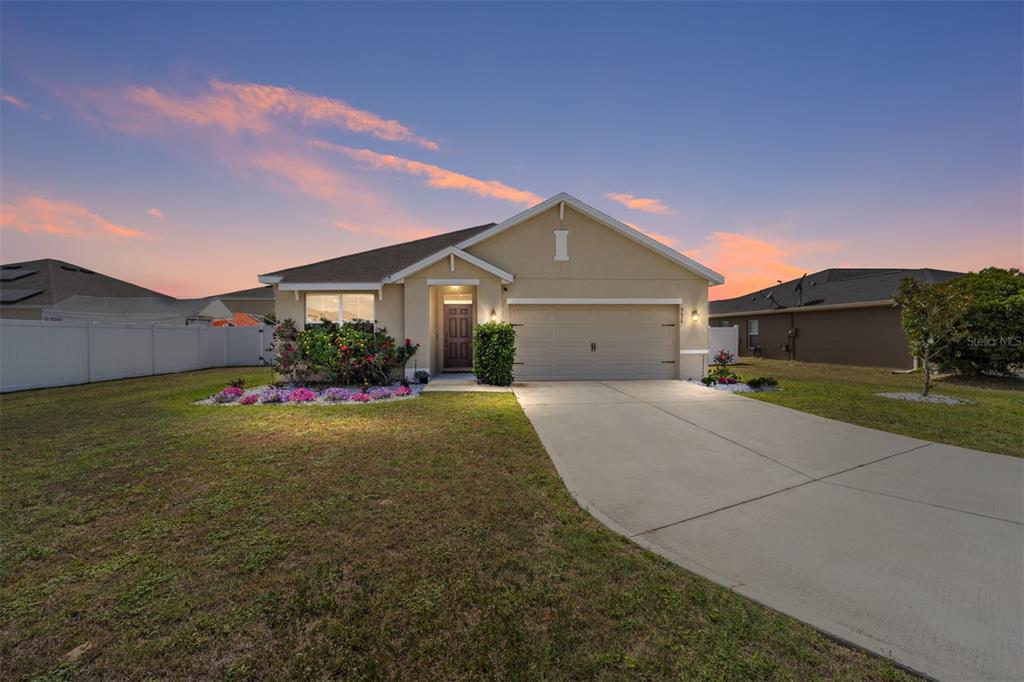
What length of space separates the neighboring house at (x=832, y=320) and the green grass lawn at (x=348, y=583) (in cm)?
1718

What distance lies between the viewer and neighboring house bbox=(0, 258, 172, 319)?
19.2 metres

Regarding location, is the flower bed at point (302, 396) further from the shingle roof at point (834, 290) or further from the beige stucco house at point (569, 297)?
the shingle roof at point (834, 290)

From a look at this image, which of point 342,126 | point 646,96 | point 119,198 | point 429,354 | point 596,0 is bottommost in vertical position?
point 429,354

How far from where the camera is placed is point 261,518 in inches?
127

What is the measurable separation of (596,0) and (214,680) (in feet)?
41.3

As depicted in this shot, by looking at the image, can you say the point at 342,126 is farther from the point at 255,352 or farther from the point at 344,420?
the point at 255,352

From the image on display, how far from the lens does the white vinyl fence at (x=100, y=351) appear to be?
9312 mm

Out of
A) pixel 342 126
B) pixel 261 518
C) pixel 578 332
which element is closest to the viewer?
pixel 261 518

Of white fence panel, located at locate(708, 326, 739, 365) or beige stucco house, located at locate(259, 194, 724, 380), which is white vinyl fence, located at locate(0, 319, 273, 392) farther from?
white fence panel, located at locate(708, 326, 739, 365)

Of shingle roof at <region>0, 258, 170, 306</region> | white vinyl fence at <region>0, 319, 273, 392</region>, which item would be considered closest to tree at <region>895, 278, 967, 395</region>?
white vinyl fence at <region>0, 319, 273, 392</region>

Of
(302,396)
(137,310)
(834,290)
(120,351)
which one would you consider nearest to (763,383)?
(302,396)

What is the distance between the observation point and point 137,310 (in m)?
22.2

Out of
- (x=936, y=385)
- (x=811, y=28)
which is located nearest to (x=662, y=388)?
(x=936, y=385)

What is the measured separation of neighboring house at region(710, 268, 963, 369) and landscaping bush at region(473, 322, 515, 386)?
47.3ft
